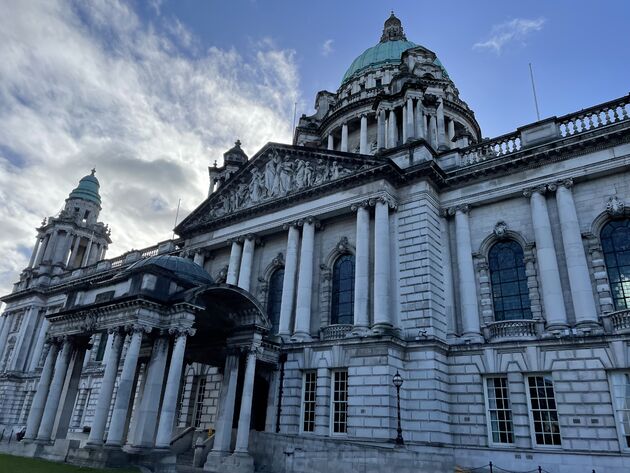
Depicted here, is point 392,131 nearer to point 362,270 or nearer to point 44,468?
point 362,270

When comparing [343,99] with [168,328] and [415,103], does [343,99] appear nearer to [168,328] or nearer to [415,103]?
[415,103]

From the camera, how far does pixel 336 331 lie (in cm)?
2550

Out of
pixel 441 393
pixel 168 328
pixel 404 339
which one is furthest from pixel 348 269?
pixel 168 328

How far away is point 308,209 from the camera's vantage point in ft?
97.1

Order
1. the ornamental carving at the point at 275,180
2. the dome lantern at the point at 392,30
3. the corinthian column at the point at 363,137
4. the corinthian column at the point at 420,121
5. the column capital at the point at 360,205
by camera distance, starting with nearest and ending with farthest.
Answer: the column capital at the point at 360,205
the ornamental carving at the point at 275,180
the corinthian column at the point at 420,121
the corinthian column at the point at 363,137
the dome lantern at the point at 392,30

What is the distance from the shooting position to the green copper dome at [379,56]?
164 feet

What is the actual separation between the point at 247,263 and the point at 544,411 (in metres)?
18.8

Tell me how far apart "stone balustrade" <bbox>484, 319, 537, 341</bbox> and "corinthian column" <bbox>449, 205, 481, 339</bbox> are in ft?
1.96

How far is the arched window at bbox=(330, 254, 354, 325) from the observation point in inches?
1073

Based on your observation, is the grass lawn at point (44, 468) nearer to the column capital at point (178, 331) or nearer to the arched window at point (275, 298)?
the column capital at point (178, 331)

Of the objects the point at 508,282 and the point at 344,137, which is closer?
the point at 508,282

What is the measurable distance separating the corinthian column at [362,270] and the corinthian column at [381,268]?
2.02 feet

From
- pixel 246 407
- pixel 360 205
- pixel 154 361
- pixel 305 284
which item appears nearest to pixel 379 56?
pixel 360 205

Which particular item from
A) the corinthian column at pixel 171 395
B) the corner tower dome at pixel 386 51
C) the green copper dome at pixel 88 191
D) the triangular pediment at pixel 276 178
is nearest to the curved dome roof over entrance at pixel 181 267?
the corinthian column at pixel 171 395
